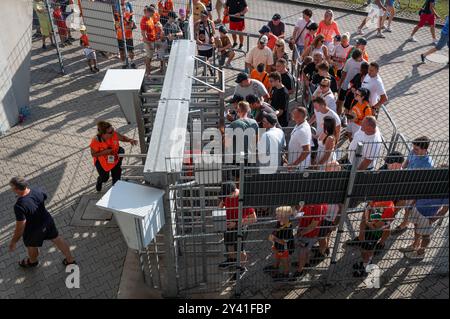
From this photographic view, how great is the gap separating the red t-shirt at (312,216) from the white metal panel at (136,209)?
1.89m

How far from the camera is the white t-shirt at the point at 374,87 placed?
8109mm

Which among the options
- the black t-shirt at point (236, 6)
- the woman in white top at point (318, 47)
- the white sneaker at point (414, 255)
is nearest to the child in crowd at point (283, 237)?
the white sneaker at point (414, 255)

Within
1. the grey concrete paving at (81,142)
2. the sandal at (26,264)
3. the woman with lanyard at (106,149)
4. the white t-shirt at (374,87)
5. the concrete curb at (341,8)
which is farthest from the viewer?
the concrete curb at (341,8)

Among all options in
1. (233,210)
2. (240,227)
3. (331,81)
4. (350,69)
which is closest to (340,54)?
(350,69)

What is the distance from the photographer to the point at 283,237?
589 cm

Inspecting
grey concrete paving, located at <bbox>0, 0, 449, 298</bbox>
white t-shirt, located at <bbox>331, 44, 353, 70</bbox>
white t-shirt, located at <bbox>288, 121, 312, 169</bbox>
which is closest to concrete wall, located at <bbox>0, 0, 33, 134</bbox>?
grey concrete paving, located at <bbox>0, 0, 449, 298</bbox>

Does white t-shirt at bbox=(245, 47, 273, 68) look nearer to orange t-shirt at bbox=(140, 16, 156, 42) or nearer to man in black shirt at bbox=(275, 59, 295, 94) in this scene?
man in black shirt at bbox=(275, 59, 295, 94)

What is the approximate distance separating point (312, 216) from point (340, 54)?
16.9 ft

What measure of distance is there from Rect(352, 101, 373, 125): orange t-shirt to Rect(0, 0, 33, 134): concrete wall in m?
7.11

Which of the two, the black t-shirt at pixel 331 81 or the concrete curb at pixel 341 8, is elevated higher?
the black t-shirt at pixel 331 81

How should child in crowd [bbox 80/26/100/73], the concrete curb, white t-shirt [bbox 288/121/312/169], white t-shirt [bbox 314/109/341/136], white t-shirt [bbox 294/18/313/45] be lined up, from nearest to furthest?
white t-shirt [bbox 288/121/312/169]
white t-shirt [bbox 314/109/341/136]
white t-shirt [bbox 294/18/313/45]
child in crowd [bbox 80/26/100/73]
the concrete curb

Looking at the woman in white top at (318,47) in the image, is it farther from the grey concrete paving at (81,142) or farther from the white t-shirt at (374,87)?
the grey concrete paving at (81,142)

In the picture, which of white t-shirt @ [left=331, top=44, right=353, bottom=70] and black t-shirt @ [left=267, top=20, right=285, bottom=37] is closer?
white t-shirt @ [left=331, top=44, right=353, bottom=70]

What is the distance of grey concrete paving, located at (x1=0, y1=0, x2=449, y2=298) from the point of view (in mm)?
6420
